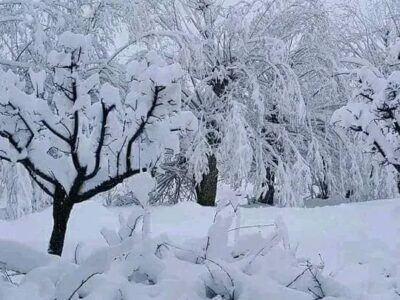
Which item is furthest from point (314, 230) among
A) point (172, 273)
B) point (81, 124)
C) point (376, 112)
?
point (172, 273)

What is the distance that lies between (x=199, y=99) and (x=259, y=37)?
172 centimetres

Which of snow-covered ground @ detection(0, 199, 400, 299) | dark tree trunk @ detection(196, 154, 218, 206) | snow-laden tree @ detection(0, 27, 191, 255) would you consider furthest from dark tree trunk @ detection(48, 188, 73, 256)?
dark tree trunk @ detection(196, 154, 218, 206)

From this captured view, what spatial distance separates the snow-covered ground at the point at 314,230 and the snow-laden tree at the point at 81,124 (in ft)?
2.10

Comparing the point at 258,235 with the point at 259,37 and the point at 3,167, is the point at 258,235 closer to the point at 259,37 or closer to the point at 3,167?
the point at 3,167

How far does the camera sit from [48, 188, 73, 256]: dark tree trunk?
425 centimetres

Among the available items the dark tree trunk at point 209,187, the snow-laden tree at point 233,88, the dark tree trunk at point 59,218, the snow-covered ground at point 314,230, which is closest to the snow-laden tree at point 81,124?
the dark tree trunk at point 59,218

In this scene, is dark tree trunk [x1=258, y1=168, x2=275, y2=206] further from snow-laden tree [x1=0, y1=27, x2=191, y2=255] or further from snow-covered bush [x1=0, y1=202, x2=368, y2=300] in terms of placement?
snow-covered bush [x1=0, y1=202, x2=368, y2=300]

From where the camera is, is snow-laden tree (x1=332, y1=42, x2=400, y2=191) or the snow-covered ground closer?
the snow-covered ground

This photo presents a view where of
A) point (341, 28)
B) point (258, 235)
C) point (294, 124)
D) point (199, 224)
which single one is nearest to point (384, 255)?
point (199, 224)

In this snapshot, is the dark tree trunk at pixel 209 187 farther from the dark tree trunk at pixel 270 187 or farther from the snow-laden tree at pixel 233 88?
the dark tree trunk at pixel 270 187

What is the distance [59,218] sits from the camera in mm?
4277

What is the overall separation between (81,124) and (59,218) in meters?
0.80

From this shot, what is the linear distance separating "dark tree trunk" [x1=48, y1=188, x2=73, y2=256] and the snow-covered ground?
530mm

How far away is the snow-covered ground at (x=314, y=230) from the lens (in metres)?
5.27
